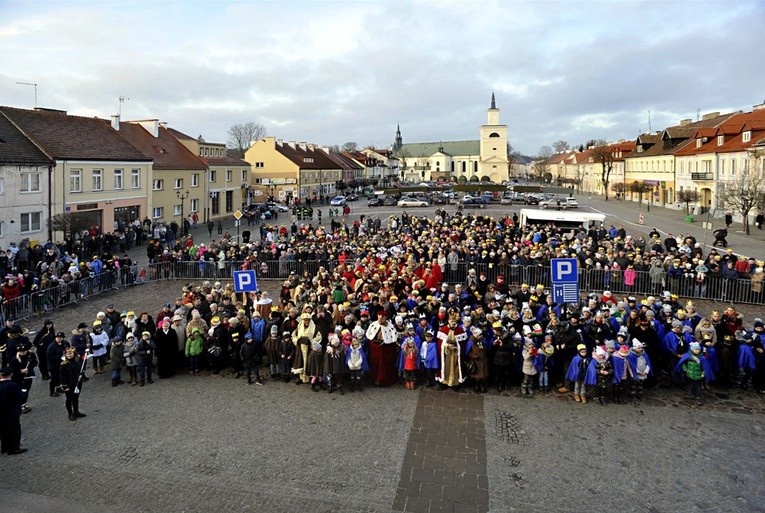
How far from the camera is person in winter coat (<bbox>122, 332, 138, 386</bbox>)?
475 inches

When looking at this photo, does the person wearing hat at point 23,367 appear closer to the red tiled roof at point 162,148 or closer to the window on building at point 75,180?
the window on building at point 75,180

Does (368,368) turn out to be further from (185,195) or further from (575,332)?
(185,195)

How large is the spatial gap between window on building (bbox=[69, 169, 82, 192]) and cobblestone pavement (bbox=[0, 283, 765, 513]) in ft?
79.1

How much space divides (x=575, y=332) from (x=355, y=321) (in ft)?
16.0

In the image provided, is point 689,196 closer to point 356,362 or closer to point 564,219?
point 564,219

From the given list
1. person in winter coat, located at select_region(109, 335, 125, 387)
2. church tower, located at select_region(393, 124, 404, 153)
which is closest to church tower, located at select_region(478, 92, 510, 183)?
church tower, located at select_region(393, 124, 404, 153)

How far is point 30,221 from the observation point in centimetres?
3014

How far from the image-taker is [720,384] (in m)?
11.8

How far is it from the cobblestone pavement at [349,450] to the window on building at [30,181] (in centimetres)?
2190

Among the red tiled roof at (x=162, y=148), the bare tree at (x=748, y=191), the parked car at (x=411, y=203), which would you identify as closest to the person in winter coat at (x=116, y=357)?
the red tiled roof at (x=162, y=148)

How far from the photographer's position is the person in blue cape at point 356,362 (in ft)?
38.5

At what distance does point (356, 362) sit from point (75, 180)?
28.5 metres

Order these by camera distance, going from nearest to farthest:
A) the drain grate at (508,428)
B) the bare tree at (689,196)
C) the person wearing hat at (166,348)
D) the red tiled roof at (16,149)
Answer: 1. the drain grate at (508,428)
2. the person wearing hat at (166,348)
3. the red tiled roof at (16,149)
4. the bare tree at (689,196)

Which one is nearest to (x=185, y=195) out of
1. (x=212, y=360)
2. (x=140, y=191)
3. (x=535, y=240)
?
(x=140, y=191)
